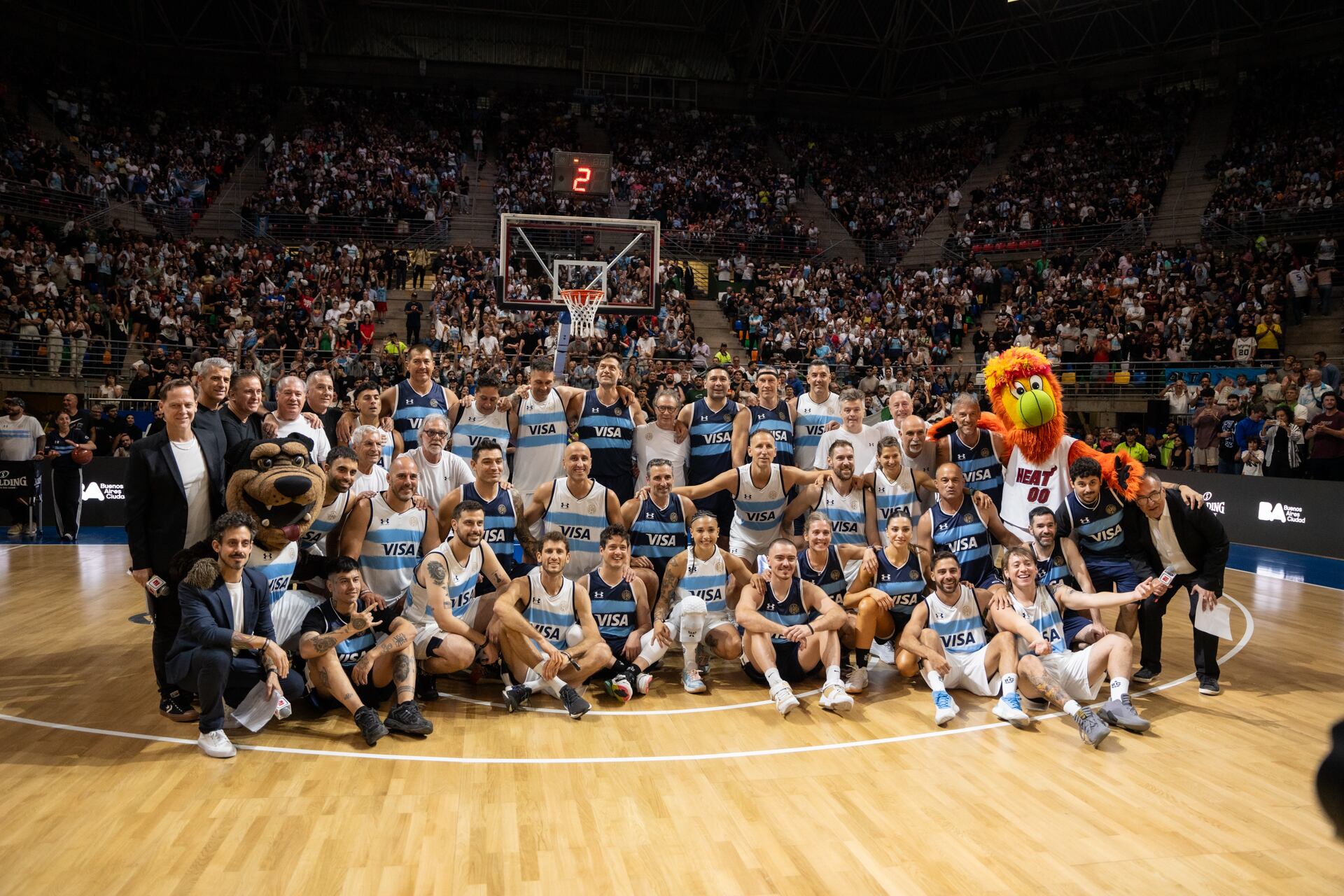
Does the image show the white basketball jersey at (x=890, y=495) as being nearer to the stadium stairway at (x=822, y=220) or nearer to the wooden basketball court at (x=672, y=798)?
the wooden basketball court at (x=672, y=798)

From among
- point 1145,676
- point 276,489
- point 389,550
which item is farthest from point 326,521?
point 1145,676

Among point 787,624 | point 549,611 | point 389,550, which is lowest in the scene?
point 787,624

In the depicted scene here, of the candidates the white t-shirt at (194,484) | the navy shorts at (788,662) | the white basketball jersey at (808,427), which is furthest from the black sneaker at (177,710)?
the white basketball jersey at (808,427)

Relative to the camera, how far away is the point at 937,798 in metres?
4.36

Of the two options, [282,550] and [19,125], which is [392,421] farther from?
[19,125]

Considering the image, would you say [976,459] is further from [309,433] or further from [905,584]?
[309,433]

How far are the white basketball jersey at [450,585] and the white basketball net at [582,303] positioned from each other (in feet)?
Answer: 32.5

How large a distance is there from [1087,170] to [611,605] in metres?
23.0

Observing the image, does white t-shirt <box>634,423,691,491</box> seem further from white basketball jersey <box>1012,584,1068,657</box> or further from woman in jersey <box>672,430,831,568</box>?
white basketball jersey <box>1012,584,1068,657</box>

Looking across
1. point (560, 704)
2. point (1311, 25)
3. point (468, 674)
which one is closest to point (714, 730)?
point (560, 704)

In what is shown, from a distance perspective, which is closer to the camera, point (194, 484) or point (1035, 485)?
point (194, 484)

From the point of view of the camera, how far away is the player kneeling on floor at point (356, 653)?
17.1ft

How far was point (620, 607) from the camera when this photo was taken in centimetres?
619

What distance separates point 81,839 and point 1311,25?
28.7m
